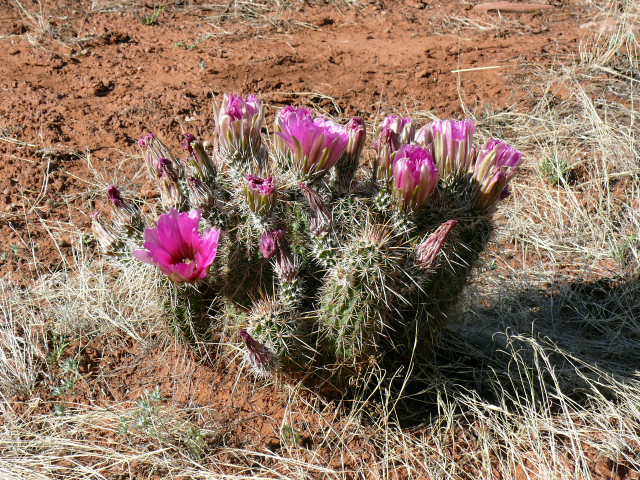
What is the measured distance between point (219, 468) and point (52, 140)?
254cm

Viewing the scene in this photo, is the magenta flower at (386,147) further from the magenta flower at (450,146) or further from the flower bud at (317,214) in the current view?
the flower bud at (317,214)

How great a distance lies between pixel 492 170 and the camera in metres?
1.96

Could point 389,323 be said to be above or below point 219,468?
above

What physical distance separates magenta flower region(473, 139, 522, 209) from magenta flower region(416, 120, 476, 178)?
5 centimetres

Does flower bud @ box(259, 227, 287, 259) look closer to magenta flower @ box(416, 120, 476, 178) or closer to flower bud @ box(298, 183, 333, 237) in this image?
flower bud @ box(298, 183, 333, 237)

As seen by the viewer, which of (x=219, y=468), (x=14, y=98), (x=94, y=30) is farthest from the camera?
(x=94, y=30)

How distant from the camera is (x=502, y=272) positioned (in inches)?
130

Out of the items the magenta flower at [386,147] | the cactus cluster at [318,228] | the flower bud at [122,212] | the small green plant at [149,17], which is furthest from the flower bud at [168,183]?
the small green plant at [149,17]

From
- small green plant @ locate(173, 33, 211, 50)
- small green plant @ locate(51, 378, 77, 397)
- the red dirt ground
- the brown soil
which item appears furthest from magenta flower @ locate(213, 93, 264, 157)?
small green plant @ locate(173, 33, 211, 50)

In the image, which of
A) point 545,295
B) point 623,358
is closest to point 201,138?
point 545,295

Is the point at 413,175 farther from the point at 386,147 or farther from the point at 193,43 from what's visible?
the point at 193,43

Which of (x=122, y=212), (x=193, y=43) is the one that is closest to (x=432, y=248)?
(x=122, y=212)

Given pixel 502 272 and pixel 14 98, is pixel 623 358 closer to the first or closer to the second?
pixel 502 272

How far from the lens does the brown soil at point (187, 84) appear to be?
2.46 m
